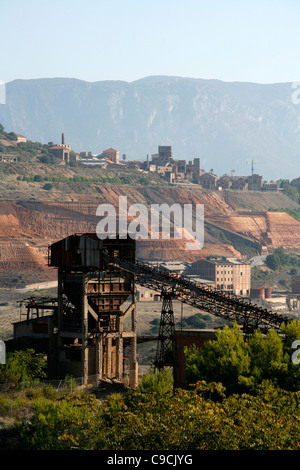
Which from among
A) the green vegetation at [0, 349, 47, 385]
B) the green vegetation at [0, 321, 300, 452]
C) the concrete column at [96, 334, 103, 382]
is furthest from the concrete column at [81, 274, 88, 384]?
the green vegetation at [0, 321, 300, 452]

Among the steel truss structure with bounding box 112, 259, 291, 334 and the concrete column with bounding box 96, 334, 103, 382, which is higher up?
the steel truss structure with bounding box 112, 259, 291, 334

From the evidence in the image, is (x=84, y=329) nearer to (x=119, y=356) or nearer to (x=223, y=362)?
(x=119, y=356)

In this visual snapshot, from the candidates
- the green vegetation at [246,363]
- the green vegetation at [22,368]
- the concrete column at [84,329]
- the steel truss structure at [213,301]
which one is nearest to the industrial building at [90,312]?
the concrete column at [84,329]

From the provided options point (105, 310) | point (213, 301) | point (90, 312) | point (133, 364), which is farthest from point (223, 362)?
point (133, 364)

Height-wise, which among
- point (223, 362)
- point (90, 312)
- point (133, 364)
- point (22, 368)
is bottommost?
point (133, 364)

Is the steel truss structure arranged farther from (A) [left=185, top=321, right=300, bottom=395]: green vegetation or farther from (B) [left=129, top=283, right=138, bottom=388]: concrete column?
(A) [left=185, top=321, right=300, bottom=395]: green vegetation

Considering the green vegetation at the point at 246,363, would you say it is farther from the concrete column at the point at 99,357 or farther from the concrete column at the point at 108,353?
the concrete column at the point at 108,353

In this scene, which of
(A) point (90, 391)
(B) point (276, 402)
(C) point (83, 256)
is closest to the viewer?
(B) point (276, 402)

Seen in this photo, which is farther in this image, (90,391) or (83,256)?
(83,256)

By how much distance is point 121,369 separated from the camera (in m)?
75.1

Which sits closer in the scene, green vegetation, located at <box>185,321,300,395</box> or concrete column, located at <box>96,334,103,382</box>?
green vegetation, located at <box>185,321,300,395</box>
